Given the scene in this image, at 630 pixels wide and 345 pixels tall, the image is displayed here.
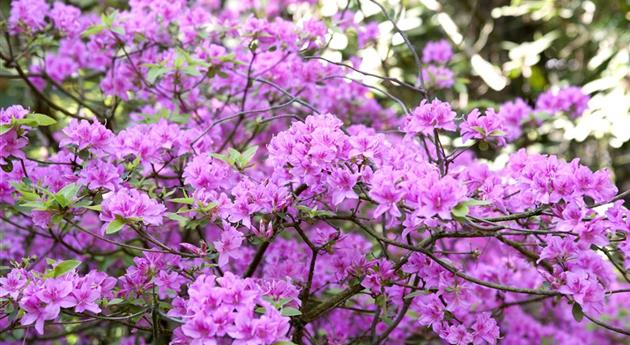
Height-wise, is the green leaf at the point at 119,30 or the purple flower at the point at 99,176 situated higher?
the green leaf at the point at 119,30

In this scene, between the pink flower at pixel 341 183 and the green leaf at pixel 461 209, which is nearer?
the green leaf at pixel 461 209

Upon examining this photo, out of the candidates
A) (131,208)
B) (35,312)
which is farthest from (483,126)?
(35,312)

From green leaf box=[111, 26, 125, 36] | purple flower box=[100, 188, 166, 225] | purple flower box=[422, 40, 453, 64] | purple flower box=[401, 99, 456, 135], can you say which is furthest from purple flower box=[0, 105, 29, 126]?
purple flower box=[422, 40, 453, 64]

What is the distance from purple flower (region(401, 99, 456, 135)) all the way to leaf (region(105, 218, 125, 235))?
1.87ft

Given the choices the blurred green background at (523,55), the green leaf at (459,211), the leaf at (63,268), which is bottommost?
the blurred green background at (523,55)

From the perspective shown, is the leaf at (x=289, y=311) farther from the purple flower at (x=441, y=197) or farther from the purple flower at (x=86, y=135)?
the purple flower at (x=86, y=135)

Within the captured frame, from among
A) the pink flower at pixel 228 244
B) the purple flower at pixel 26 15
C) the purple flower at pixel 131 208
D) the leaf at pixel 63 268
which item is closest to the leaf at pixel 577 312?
the pink flower at pixel 228 244

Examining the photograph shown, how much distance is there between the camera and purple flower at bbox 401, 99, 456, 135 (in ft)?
4.38

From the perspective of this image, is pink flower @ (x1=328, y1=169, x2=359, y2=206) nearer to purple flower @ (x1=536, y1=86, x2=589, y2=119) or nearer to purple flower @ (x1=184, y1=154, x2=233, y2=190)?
purple flower @ (x1=184, y1=154, x2=233, y2=190)

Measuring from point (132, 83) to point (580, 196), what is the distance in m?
1.31

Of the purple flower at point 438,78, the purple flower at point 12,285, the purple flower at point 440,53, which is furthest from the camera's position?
the purple flower at point 440,53

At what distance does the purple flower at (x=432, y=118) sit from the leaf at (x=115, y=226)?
57 cm

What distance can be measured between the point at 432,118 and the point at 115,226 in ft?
2.04

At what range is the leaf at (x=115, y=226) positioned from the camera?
47.4 inches
